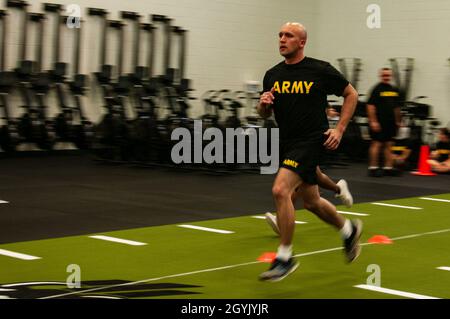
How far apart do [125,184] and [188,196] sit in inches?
54.5

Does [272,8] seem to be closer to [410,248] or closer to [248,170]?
[248,170]

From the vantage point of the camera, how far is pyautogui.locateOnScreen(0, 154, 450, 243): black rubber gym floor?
8023 millimetres

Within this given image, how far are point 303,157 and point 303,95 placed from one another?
437 millimetres

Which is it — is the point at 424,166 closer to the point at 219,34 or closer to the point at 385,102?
the point at 385,102

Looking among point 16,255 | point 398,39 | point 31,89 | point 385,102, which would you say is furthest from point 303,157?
point 398,39

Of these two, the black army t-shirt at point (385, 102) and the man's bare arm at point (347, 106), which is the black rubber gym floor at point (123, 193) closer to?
the black army t-shirt at point (385, 102)

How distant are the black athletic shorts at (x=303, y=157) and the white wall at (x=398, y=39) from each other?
11.7 m

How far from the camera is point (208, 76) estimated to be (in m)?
17.5

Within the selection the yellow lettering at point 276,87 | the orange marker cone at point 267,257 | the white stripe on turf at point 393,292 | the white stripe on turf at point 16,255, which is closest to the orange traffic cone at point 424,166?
the orange marker cone at point 267,257
